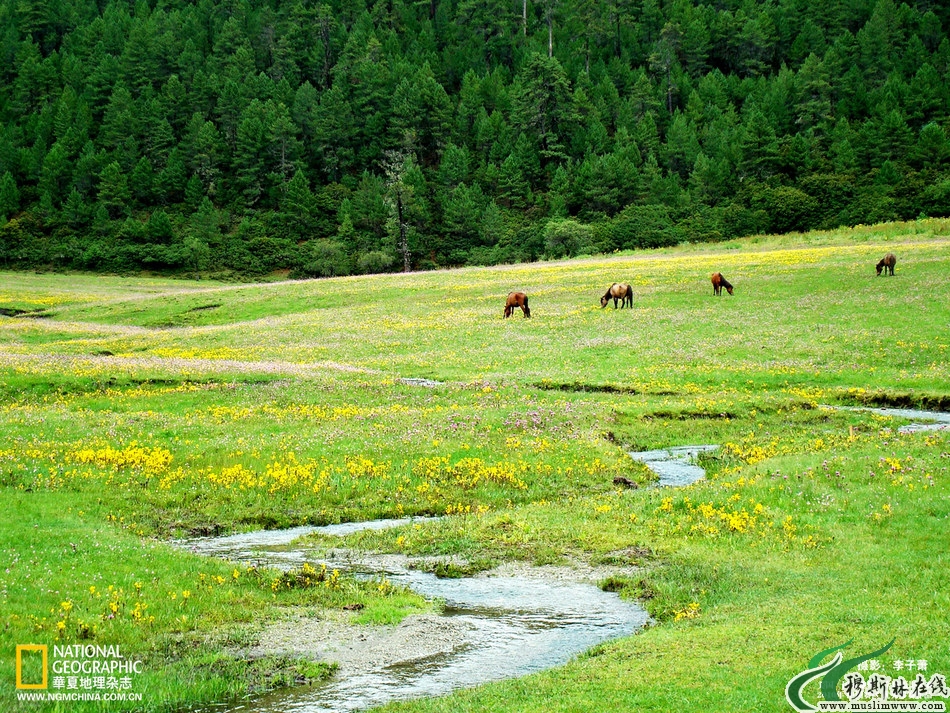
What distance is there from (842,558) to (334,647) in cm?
950

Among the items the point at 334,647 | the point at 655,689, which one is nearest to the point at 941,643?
the point at 655,689

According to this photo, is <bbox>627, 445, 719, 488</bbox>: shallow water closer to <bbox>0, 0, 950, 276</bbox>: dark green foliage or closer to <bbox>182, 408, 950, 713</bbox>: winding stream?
<bbox>182, 408, 950, 713</bbox>: winding stream

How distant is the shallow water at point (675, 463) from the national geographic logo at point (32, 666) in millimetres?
15676

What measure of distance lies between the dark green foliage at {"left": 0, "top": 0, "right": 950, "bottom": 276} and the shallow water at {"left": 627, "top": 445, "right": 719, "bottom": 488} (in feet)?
281

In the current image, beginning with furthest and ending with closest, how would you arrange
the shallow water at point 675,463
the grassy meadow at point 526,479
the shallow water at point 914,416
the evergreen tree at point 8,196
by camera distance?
the evergreen tree at point 8,196, the shallow water at point 914,416, the shallow water at point 675,463, the grassy meadow at point 526,479

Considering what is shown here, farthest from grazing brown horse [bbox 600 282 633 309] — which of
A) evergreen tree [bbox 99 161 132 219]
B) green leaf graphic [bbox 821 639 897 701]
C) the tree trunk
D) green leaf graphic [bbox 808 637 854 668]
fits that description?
evergreen tree [bbox 99 161 132 219]

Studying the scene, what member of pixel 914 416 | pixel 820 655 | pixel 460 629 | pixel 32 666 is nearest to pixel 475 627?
pixel 460 629

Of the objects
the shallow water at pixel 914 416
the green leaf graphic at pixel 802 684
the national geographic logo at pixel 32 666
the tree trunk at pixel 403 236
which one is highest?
the tree trunk at pixel 403 236

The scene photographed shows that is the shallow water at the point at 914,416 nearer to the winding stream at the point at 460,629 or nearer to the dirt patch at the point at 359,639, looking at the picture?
the winding stream at the point at 460,629

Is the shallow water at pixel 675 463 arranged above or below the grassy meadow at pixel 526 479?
below

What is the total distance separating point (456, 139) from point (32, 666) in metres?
158

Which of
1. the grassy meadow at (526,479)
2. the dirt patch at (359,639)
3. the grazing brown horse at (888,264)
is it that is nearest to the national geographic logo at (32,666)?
the grassy meadow at (526,479)

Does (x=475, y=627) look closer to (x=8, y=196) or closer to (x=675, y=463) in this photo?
(x=675, y=463)

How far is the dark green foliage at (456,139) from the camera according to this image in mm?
121688
